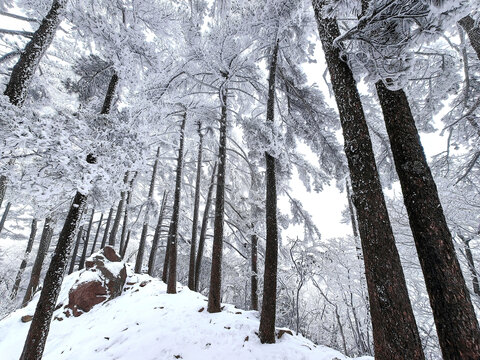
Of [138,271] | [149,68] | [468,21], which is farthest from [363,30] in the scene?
[138,271]

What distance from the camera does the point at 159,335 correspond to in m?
5.68

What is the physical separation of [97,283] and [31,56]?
8.83 meters

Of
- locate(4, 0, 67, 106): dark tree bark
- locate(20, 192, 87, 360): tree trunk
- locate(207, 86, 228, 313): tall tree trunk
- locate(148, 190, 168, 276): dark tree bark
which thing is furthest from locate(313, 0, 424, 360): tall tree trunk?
locate(148, 190, 168, 276): dark tree bark

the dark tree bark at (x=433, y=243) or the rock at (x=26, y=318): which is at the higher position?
the dark tree bark at (x=433, y=243)

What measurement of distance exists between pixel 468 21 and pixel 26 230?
32261 millimetres

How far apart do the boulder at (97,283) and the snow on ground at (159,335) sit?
42 cm

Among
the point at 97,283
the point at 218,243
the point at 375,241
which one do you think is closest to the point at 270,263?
the point at 218,243

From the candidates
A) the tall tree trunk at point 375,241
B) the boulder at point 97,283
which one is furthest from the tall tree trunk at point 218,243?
the boulder at point 97,283

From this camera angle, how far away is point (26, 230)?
71.8 ft

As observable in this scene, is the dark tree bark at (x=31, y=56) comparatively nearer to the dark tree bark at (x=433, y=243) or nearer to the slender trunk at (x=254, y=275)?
the dark tree bark at (x=433, y=243)

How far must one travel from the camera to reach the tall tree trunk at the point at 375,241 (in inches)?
103

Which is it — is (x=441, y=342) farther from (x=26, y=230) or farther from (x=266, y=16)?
(x=26, y=230)

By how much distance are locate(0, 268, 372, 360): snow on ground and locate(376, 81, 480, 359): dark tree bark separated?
3067 mm

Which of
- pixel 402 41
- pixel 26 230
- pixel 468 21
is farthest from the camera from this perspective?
pixel 26 230
